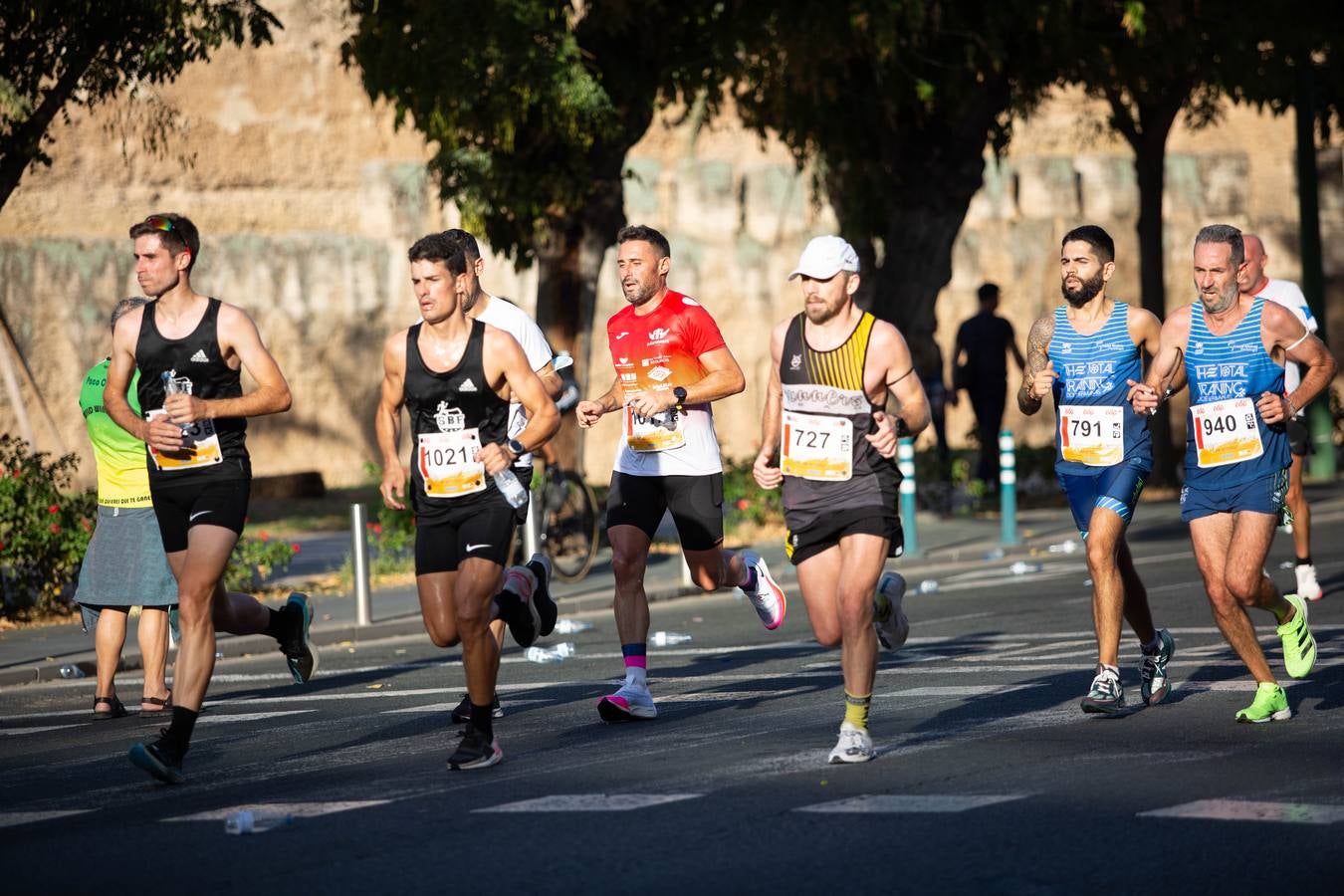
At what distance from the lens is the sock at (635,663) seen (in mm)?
9812

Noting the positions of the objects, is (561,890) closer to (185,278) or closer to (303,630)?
(185,278)

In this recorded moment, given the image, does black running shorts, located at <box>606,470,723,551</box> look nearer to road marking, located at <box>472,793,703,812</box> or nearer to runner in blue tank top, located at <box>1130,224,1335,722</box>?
runner in blue tank top, located at <box>1130,224,1335,722</box>

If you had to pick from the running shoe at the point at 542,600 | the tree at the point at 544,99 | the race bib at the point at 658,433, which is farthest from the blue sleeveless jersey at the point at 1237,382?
the tree at the point at 544,99

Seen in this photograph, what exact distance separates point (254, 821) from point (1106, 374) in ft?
13.6

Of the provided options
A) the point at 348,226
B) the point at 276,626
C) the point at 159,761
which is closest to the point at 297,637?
the point at 276,626

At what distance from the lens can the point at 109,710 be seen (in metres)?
11.0

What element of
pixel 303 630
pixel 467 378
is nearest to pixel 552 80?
pixel 303 630

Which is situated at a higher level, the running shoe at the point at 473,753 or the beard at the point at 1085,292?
the beard at the point at 1085,292

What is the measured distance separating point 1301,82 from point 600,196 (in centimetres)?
943

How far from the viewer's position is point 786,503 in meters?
8.55

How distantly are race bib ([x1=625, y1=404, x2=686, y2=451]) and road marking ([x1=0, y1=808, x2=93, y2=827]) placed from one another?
3280 millimetres

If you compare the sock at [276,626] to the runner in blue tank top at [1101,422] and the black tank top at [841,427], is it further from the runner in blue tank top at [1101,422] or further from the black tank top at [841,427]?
the runner in blue tank top at [1101,422]

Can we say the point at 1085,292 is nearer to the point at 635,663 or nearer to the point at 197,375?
the point at 635,663

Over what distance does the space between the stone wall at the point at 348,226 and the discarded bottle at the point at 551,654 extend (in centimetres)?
1972
